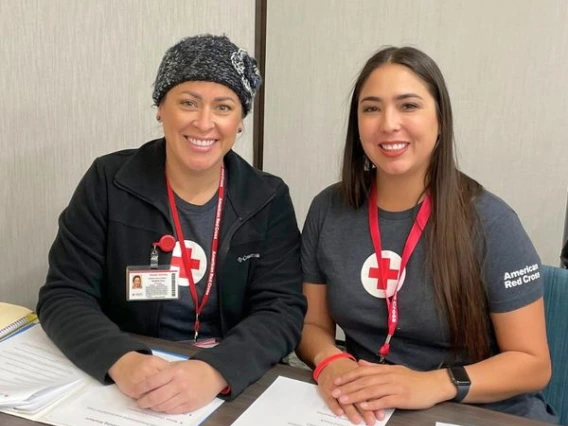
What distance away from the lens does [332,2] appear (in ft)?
8.66

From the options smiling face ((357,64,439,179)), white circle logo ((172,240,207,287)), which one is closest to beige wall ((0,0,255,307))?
white circle logo ((172,240,207,287))

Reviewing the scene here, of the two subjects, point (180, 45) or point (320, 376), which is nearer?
point (320, 376)

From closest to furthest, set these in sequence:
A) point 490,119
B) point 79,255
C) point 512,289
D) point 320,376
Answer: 1. point 320,376
2. point 512,289
3. point 79,255
4. point 490,119

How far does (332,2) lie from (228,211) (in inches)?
58.0

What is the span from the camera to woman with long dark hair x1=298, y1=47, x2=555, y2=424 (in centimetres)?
134

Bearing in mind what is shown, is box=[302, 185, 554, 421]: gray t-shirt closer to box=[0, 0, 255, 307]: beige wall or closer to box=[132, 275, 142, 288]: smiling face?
box=[132, 275, 142, 288]: smiling face

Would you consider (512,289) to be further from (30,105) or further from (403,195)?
(30,105)

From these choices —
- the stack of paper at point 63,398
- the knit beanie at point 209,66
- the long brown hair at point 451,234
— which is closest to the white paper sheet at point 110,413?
the stack of paper at point 63,398

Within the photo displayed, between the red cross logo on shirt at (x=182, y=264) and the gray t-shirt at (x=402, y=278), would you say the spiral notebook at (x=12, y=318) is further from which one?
the gray t-shirt at (x=402, y=278)

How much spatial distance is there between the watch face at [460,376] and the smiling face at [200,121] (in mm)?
703

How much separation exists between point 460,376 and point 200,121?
2.53 ft

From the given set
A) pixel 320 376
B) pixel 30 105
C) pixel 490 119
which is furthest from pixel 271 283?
pixel 490 119

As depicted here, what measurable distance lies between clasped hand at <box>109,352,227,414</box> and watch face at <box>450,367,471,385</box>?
446 mm

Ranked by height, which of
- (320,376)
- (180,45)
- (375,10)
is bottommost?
(320,376)
